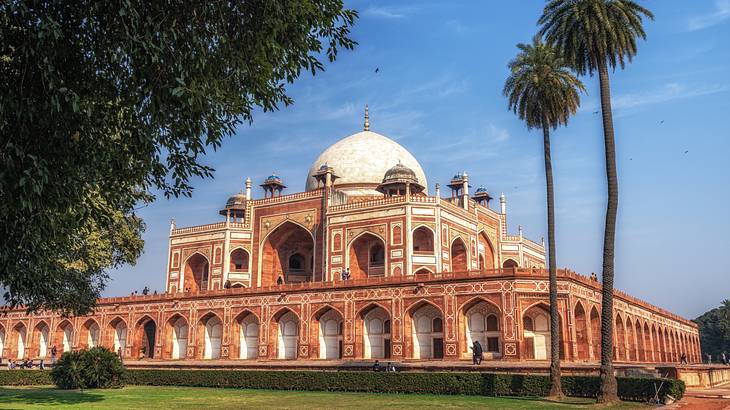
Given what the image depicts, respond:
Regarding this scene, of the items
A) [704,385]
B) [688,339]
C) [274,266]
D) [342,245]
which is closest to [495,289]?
[704,385]

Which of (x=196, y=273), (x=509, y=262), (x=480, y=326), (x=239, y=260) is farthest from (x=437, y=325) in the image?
(x=196, y=273)

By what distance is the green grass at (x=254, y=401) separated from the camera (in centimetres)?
1759

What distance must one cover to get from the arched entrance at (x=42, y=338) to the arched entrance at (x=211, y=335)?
1469 centimetres

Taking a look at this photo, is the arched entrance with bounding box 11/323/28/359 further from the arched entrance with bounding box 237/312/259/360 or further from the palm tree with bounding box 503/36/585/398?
the palm tree with bounding box 503/36/585/398

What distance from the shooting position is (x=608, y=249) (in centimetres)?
1888

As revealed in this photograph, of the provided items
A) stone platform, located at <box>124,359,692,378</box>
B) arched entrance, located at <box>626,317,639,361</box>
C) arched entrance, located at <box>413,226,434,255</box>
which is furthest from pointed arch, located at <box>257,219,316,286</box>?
arched entrance, located at <box>626,317,639,361</box>

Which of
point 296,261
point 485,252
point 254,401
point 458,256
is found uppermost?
point 485,252

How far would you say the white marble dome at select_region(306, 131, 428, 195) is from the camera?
160 feet

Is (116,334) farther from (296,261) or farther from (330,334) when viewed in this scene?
(330,334)

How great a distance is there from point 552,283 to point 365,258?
22.5 meters

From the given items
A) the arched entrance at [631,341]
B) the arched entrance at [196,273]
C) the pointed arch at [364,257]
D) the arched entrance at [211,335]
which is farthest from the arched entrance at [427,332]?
the arched entrance at [196,273]

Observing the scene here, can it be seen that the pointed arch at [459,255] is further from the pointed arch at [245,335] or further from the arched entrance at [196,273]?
the arched entrance at [196,273]

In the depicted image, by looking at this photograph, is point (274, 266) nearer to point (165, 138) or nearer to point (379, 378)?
point (379, 378)

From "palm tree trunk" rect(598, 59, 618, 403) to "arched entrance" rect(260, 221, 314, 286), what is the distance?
2916 cm
